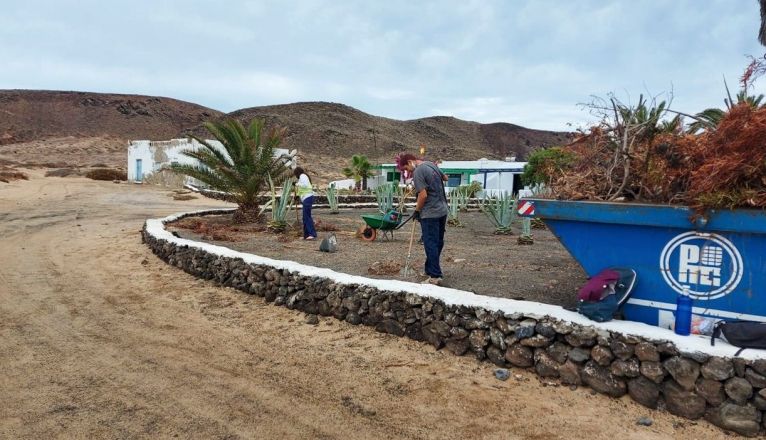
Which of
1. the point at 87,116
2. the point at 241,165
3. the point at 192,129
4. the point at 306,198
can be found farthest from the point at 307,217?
the point at 87,116

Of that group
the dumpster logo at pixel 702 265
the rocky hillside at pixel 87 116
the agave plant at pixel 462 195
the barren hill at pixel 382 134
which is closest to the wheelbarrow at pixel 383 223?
the agave plant at pixel 462 195

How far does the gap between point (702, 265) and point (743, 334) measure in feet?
1.80

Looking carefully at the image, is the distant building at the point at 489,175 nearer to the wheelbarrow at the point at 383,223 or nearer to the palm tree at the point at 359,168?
the palm tree at the point at 359,168

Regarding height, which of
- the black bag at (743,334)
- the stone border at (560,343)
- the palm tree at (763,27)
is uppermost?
the palm tree at (763,27)

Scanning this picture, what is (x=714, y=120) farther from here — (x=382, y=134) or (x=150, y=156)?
(x=382, y=134)

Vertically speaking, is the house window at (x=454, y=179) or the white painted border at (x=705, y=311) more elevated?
the house window at (x=454, y=179)

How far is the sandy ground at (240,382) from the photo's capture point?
3.51 meters

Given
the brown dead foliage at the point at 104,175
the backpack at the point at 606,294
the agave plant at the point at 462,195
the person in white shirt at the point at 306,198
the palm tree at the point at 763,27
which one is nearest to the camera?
the backpack at the point at 606,294

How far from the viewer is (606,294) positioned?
3943mm

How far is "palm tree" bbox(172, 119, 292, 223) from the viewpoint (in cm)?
1325

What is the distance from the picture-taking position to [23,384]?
13.7 feet

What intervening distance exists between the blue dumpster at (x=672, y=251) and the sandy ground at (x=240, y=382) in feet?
2.76

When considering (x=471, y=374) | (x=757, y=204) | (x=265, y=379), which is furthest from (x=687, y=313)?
(x=265, y=379)

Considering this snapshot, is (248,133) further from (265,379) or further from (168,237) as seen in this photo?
(265,379)
